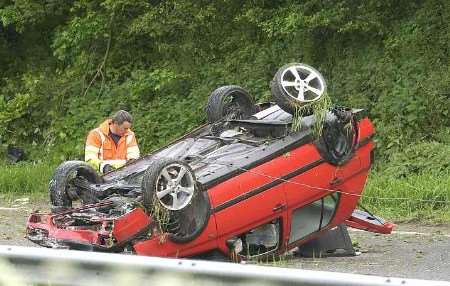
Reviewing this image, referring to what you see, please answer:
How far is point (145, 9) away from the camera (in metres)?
20.9

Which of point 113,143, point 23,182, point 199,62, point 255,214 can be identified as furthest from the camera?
point 199,62

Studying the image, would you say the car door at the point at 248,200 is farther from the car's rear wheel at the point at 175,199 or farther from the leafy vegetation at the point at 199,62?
the leafy vegetation at the point at 199,62

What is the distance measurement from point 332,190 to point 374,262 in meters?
0.81

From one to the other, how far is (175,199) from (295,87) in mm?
1839

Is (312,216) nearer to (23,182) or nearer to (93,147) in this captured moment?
(93,147)

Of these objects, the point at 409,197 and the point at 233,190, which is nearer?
the point at 233,190

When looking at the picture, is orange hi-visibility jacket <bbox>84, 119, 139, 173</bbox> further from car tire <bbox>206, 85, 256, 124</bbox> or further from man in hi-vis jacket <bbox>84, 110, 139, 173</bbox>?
car tire <bbox>206, 85, 256, 124</bbox>

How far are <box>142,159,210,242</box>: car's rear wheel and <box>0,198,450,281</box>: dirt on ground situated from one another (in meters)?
1.00

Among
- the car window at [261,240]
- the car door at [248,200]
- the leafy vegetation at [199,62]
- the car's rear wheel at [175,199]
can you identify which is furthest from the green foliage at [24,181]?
the car's rear wheel at [175,199]

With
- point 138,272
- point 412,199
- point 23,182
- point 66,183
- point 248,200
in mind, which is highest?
point 23,182

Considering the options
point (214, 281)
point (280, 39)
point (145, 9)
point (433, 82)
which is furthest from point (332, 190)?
point (145, 9)

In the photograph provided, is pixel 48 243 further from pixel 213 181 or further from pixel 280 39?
pixel 280 39

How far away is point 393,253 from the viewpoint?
10102mm

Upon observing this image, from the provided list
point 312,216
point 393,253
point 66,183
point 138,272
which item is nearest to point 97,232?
point 66,183
